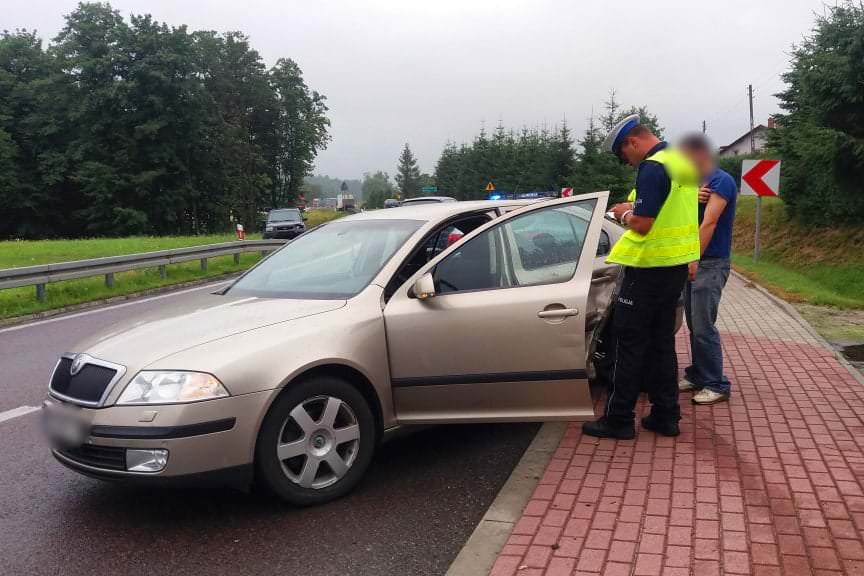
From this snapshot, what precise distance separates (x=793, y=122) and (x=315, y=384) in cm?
2713

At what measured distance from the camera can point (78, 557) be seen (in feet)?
10.9

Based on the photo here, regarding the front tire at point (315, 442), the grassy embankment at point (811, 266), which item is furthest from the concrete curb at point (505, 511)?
the grassy embankment at point (811, 266)

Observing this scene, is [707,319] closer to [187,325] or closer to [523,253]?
[523,253]

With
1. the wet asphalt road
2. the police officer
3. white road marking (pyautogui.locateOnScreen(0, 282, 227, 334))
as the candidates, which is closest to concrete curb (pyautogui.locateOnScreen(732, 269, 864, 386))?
the police officer

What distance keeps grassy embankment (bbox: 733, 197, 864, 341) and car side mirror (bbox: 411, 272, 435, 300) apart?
19.9 ft

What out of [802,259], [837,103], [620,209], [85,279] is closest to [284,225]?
[85,279]

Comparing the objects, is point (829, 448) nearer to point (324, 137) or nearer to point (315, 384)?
point (315, 384)

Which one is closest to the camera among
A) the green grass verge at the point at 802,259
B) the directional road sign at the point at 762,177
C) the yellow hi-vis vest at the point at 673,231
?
the yellow hi-vis vest at the point at 673,231

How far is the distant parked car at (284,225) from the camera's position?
3309 cm

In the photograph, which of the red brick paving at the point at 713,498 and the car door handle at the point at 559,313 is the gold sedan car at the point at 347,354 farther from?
the red brick paving at the point at 713,498

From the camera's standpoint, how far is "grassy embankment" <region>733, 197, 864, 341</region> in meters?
9.71

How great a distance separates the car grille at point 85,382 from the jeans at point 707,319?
12.8 ft

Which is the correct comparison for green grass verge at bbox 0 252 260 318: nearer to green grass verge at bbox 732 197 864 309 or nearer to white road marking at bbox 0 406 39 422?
white road marking at bbox 0 406 39 422

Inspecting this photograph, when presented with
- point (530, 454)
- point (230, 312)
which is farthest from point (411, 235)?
point (530, 454)
